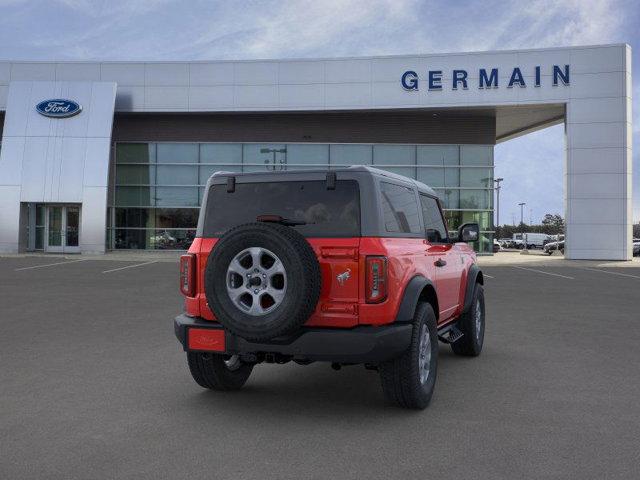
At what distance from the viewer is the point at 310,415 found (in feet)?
14.9

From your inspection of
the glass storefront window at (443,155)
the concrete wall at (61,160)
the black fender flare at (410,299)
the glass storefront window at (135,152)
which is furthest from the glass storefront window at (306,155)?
the black fender flare at (410,299)

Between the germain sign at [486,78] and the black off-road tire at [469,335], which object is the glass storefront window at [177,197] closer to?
the germain sign at [486,78]

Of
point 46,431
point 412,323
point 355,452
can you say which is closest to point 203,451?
point 355,452

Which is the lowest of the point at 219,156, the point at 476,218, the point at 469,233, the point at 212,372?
the point at 212,372

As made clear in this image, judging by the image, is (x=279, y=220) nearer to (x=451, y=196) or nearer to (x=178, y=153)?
(x=451, y=196)

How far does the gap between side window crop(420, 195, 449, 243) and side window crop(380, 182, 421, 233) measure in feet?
0.78

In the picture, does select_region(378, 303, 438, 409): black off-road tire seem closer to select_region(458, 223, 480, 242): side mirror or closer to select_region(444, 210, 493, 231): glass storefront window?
select_region(458, 223, 480, 242): side mirror

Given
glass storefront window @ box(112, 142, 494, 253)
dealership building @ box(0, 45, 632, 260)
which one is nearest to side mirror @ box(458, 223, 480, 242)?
dealership building @ box(0, 45, 632, 260)

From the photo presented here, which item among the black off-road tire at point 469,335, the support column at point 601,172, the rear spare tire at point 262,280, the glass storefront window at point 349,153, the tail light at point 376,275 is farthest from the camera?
the glass storefront window at point 349,153

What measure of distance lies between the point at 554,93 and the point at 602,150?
3.39 meters

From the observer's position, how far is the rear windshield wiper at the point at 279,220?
4344mm

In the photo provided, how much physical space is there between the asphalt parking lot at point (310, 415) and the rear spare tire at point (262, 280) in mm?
760

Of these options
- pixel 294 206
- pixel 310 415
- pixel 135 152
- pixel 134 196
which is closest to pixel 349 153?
pixel 135 152

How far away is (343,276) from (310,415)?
112 centimetres
